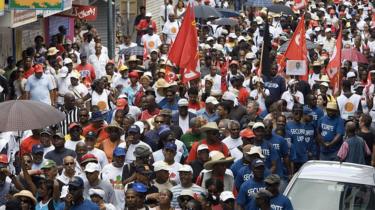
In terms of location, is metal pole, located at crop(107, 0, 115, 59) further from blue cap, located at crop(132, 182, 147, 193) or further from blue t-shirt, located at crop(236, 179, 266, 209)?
blue cap, located at crop(132, 182, 147, 193)

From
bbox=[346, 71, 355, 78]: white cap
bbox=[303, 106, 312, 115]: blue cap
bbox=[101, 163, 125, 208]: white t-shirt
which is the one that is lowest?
bbox=[101, 163, 125, 208]: white t-shirt

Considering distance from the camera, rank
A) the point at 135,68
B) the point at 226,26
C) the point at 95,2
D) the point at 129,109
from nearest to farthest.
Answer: the point at 129,109 → the point at 135,68 → the point at 226,26 → the point at 95,2

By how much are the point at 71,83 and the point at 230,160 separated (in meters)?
7.10

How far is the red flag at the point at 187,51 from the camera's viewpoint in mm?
19016

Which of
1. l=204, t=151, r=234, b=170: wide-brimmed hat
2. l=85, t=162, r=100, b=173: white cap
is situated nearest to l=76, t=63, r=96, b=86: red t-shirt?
l=204, t=151, r=234, b=170: wide-brimmed hat

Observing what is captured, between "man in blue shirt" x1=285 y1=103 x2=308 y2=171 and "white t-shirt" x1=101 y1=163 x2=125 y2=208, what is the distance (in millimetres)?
3580

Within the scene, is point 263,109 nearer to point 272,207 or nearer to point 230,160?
point 230,160

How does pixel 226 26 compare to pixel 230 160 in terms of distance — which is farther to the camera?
pixel 226 26

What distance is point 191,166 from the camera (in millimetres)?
13562

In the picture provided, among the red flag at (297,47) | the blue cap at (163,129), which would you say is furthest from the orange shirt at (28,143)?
the red flag at (297,47)

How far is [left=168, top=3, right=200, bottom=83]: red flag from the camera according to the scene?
19.0 m

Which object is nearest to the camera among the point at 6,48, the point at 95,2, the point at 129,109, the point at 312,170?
the point at 312,170

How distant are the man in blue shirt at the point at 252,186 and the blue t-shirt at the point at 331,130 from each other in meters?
4.47

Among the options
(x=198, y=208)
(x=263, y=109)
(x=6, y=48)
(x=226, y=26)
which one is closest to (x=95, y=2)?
(x=226, y=26)
